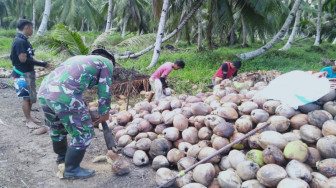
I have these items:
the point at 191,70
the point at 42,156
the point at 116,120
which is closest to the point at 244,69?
the point at 191,70

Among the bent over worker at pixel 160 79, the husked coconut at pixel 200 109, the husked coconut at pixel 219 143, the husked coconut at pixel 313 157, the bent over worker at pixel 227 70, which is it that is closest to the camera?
the husked coconut at pixel 313 157

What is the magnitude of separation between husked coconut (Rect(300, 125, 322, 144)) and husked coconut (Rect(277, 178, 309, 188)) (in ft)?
2.16

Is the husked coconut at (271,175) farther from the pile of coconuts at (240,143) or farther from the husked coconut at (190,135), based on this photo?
the husked coconut at (190,135)

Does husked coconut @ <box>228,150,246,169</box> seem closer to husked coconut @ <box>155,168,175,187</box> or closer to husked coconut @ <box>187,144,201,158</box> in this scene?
husked coconut @ <box>187,144,201,158</box>

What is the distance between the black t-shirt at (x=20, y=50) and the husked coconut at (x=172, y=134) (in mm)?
2483

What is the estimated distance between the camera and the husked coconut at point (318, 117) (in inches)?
112

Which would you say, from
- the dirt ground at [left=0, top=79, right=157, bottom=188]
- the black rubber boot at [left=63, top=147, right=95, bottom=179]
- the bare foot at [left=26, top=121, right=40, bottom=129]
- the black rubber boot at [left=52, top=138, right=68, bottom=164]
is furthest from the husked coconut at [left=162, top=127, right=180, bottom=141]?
the bare foot at [left=26, top=121, right=40, bottom=129]

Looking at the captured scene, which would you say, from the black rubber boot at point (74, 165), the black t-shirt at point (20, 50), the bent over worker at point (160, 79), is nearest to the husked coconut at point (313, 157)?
the black rubber boot at point (74, 165)

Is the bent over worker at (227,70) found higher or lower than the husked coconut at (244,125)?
higher

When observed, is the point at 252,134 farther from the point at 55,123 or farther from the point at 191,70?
the point at 191,70

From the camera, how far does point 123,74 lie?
23.5ft

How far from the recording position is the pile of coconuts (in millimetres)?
2469

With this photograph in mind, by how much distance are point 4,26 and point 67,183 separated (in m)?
49.2

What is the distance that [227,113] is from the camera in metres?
3.25
